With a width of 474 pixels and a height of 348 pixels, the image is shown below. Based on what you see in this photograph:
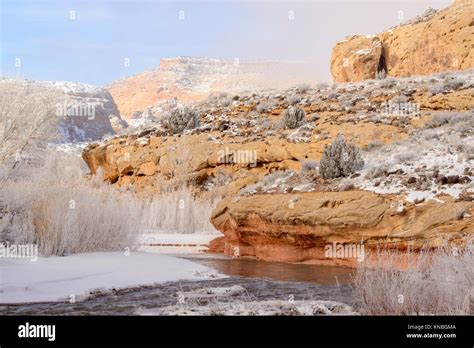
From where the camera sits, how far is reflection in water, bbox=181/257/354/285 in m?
8.11

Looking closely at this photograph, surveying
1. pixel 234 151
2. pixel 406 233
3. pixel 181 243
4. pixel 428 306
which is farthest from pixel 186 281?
pixel 234 151

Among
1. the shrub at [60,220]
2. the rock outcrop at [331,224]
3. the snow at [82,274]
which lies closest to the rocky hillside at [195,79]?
the rock outcrop at [331,224]

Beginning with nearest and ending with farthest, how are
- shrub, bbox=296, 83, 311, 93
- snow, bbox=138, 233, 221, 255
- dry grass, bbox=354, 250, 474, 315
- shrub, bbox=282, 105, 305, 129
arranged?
dry grass, bbox=354, 250, 474, 315 → snow, bbox=138, 233, 221, 255 → shrub, bbox=282, 105, 305, 129 → shrub, bbox=296, 83, 311, 93

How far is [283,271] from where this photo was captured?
365 inches

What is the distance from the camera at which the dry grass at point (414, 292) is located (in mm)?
4633

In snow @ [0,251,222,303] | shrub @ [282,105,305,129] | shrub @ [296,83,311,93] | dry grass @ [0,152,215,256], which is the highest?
shrub @ [296,83,311,93]

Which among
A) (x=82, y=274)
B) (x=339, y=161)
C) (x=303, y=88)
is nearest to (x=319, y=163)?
(x=339, y=161)

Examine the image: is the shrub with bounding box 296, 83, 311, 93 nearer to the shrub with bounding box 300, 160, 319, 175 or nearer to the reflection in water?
the shrub with bounding box 300, 160, 319, 175

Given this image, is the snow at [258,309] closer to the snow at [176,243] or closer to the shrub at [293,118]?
the snow at [176,243]

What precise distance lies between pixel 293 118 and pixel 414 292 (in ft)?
54.2

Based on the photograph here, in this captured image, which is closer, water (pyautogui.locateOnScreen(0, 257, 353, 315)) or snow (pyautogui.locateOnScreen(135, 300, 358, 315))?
snow (pyautogui.locateOnScreen(135, 300, 358, 315))

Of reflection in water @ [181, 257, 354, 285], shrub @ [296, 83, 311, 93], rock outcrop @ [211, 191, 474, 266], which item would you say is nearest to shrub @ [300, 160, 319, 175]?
rock outcrop @ [211, 191, 474, 266]

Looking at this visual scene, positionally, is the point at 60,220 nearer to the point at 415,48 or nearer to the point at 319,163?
the point at 319,163

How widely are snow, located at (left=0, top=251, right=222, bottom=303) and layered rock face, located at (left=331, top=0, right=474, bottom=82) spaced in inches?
1081
